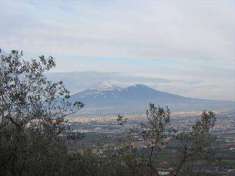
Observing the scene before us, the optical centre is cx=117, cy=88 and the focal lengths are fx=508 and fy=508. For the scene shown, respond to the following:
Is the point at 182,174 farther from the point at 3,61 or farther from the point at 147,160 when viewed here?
the point at 3,61

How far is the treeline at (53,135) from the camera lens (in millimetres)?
32344

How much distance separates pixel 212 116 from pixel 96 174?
34.2 ft

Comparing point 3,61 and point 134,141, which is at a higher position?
point 3,61

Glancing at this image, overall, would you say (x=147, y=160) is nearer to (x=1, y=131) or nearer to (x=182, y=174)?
(x=182, y=174)

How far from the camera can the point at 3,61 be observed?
118 feet

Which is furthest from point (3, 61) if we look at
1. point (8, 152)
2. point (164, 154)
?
point (164, 154)

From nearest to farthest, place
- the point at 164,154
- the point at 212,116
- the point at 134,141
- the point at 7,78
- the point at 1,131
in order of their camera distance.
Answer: the point at 1,131
the point at 7,78
the point at 212,116
the point at 134,141
the point at 164,154

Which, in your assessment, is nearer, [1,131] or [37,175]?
[37,175]

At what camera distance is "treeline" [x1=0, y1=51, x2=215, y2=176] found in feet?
106

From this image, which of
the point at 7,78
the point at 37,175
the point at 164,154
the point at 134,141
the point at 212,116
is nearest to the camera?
the point at 37,175

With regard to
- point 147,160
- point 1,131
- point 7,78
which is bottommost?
point 147,160

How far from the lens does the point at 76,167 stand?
110 ft

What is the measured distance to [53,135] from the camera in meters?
37.7

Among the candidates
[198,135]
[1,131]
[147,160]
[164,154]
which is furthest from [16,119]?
[164,154]
